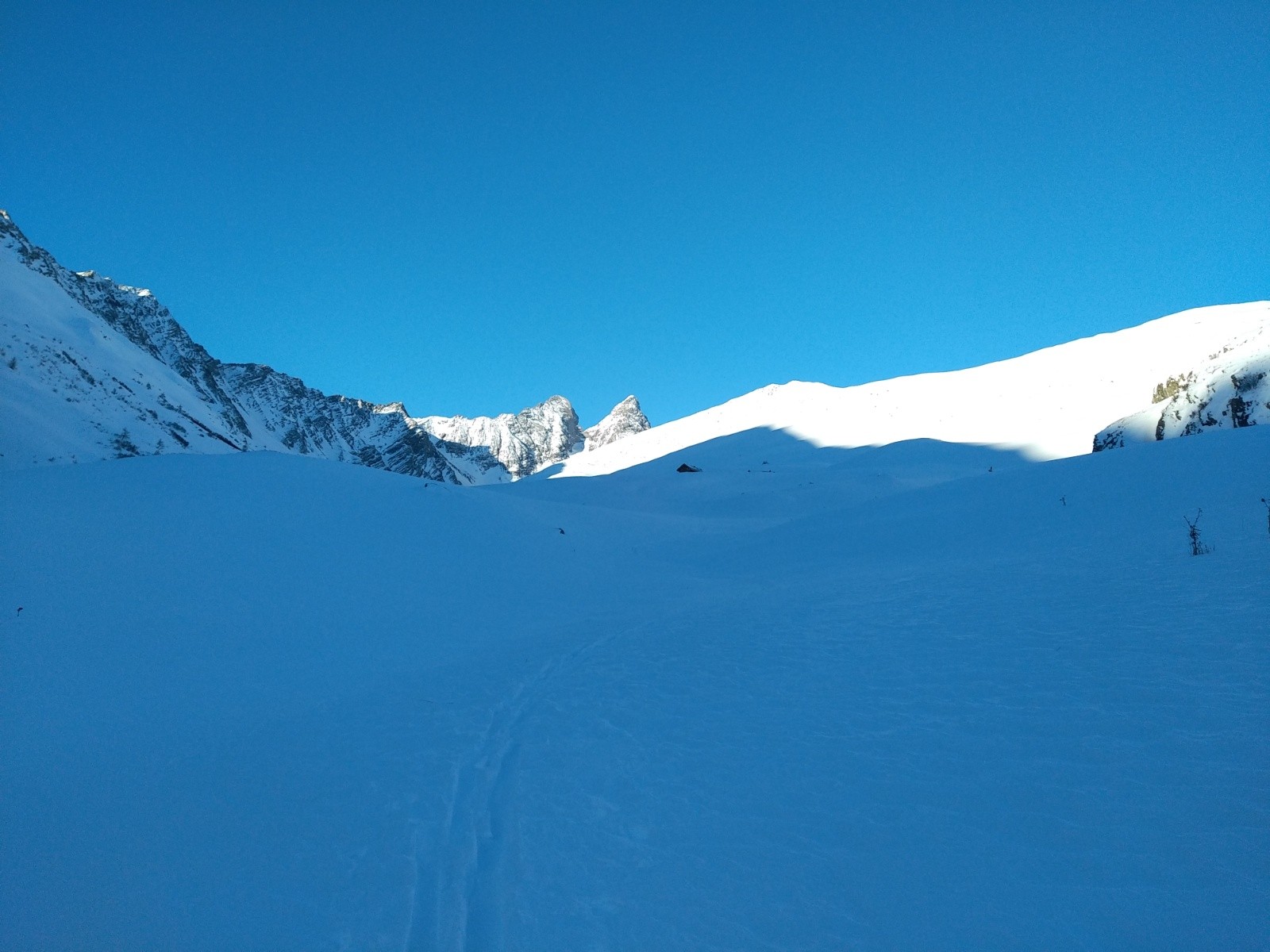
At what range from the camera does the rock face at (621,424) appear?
16312cm

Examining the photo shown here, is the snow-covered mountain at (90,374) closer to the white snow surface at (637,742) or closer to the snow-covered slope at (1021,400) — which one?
the white snow surface at (637,742)

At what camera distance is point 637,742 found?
465cm

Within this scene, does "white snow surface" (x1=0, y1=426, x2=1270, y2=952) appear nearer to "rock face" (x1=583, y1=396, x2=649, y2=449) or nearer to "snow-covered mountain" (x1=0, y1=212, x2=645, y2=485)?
"snow-covered mountain" (x1=0, y1=212, x2=645, y2=485)

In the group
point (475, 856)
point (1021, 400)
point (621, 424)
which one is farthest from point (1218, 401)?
point (621, 424)

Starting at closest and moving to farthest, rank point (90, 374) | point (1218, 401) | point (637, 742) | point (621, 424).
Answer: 1. point (637, 742)
2. point (1218, 401)
3. point (90, 374)
4. point (621, 424)

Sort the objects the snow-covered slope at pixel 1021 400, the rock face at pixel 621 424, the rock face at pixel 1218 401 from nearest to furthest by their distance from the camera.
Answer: the rock face at pixel 1218 401 → the snow-covered slope at pixel 1021 400 → the rock face at pixel 621 424

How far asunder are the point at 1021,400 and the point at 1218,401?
75.7 ft

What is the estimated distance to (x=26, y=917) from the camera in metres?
3.04

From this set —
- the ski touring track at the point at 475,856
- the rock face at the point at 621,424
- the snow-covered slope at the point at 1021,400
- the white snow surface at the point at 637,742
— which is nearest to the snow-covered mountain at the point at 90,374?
the white snow surface at the point at 637,742

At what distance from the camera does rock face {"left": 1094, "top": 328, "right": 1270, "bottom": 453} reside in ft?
42.3

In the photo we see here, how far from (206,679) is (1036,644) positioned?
874 centimetres

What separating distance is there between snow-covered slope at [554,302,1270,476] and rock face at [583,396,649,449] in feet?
363

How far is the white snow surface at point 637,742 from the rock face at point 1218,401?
10.2 feet

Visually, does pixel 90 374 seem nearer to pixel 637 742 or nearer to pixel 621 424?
pixel 637 742
